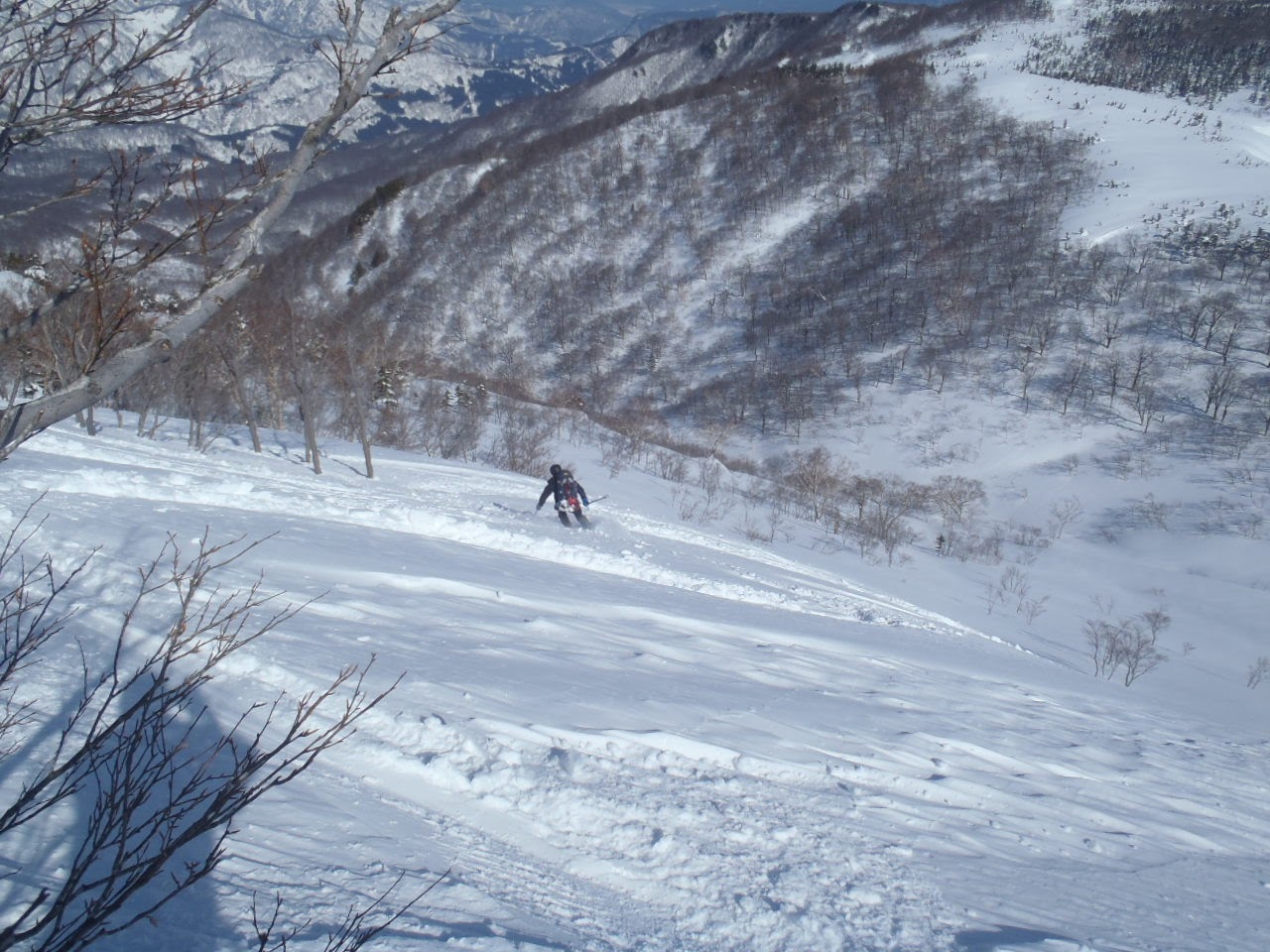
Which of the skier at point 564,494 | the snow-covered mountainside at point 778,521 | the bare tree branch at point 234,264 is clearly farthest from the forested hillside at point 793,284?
the bare tree branch at point 234,264

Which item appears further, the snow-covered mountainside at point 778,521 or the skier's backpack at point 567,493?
the skier's backpack at point 567,493

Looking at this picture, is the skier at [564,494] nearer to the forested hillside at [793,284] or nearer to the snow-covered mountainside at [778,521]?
the snow-covered mountainside at [778,521]

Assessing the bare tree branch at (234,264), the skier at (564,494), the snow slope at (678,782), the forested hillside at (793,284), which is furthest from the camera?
the forested hillside at (793,284)

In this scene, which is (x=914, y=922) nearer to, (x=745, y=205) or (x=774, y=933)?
(x=774, y=933)

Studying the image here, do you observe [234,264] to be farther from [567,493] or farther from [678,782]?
[567,493]

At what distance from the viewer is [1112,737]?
683 centimetres

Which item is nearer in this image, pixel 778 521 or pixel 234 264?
pixel 234 264

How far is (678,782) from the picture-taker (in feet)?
13.1

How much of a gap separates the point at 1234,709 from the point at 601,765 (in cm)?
1342

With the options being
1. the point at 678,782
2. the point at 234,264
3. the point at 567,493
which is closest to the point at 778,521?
the point at 567,493

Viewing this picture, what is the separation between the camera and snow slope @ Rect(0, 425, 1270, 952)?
9.77ft

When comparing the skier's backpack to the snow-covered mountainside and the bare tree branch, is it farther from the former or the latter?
the bare tree branch

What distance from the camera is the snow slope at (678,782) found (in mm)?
2979

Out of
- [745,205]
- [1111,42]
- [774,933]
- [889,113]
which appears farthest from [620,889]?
[1111,42]
